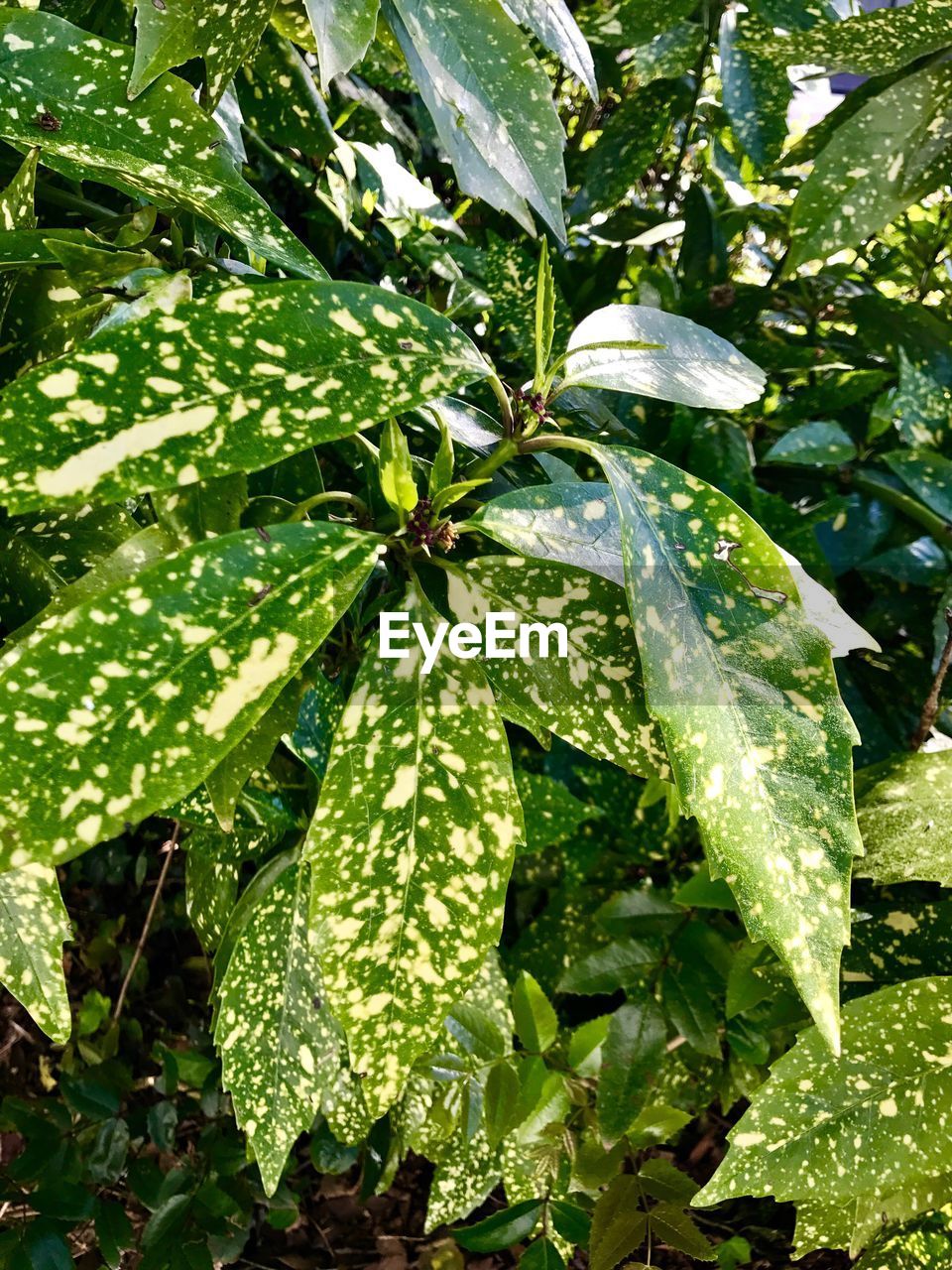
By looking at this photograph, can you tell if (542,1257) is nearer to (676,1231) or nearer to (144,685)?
(676,1231)

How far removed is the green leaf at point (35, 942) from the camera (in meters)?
0.48

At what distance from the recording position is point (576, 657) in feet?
1.52

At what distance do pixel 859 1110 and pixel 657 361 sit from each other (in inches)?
20.2

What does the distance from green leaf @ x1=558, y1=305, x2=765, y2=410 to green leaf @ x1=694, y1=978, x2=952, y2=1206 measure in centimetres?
43

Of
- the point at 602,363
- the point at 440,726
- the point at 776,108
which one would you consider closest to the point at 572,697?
the point at 440,726

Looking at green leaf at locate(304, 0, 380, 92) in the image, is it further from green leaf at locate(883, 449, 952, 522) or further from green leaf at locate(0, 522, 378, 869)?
green leaf at locate(883, 449, 952, 522)

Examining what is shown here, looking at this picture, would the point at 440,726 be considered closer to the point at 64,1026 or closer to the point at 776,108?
the point at 64,1026

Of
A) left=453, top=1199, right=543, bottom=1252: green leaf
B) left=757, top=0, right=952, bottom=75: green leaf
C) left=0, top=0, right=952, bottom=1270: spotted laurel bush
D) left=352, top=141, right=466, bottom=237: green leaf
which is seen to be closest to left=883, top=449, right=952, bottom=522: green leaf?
left=0, top=0, right=952, bottom=1270: spotted laurel bush

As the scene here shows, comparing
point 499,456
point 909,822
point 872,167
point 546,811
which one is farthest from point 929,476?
point 499,456

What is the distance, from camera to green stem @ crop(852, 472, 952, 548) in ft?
3.23

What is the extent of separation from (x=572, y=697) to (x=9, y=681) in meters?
0.26

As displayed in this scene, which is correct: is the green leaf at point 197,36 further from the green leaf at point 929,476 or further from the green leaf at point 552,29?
the green leaf at point 929,476

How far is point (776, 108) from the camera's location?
3.41 feet

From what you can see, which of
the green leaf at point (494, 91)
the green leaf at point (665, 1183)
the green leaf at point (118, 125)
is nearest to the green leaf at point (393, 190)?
the green leaf at point (494, 91)
